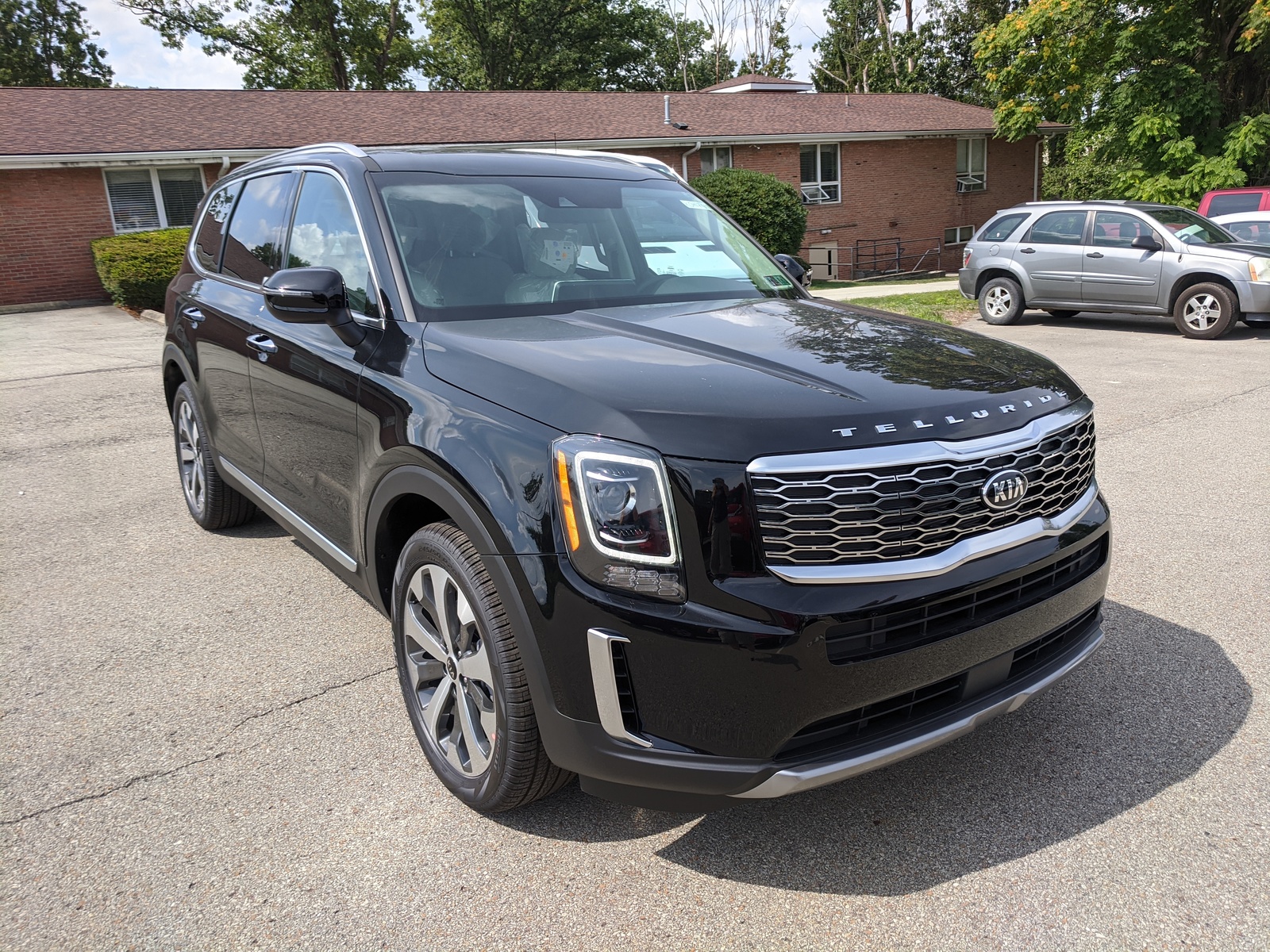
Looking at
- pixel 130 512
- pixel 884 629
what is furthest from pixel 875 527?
pixel 130 512

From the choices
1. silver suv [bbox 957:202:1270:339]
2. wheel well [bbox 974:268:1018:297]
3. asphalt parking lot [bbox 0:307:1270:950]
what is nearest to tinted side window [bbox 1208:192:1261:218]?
silver suv [bbox 957:202:1270:339]

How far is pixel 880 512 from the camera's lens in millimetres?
2244

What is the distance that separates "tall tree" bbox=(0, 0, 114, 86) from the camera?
4044 centimetres

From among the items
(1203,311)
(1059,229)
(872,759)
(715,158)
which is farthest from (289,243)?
(715,158)

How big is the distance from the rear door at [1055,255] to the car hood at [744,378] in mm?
11266

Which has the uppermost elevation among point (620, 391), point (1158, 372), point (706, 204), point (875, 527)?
point (706, 204)

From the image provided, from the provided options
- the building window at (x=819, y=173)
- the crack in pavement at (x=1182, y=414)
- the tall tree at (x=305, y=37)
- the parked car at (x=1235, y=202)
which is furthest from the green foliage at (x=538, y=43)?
the crack in pavement at (x=1182, y=414)

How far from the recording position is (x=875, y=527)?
224 cm

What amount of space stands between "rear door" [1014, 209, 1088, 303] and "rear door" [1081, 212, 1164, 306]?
14cm

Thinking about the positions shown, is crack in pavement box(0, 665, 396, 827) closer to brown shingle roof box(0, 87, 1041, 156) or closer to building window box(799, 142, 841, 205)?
brown shingle roof box(0, 87, 1041, 156)

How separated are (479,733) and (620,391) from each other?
1.11 m

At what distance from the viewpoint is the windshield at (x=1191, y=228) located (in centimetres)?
1224

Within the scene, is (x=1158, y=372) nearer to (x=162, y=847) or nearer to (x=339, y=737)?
(x=339, y=737)

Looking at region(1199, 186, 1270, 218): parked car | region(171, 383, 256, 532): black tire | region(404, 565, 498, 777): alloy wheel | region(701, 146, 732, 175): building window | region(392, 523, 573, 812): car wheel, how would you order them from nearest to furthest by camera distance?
region(392, 523, 573, 812): car wheel → region(404, 565, 498, 777): alloy wheel → region(171, 383, 256, 532): black tire → region(1199, 186, 1270, 218): parked car → region(701, 146, 732, 175): building window
